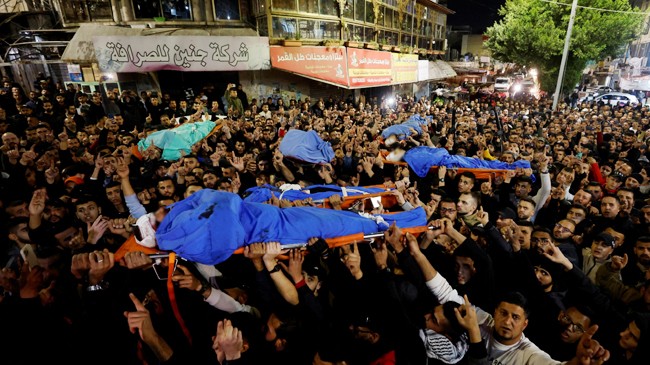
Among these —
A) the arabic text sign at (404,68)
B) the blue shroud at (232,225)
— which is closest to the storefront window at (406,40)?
the arabic text sign at (404,68)

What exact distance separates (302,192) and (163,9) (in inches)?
413

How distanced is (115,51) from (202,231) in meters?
9.29

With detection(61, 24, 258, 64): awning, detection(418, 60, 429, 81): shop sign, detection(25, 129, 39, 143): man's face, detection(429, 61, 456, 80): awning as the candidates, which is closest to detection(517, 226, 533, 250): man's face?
detection(25, 129, 39, 143): man's face

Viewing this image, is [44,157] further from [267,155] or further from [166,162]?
[267,155]

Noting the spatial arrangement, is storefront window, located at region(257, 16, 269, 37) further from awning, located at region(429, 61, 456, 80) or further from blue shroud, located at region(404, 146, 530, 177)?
awning, located at region(429, 61, 456, 80)

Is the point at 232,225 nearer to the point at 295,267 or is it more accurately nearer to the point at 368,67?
the point at 295,267

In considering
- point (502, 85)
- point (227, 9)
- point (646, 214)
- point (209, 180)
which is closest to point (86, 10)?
point (227, 9)

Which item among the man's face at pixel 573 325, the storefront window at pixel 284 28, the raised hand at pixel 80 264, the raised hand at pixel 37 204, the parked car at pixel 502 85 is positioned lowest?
the man's face at pixel 573 325

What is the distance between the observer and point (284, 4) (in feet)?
39.2

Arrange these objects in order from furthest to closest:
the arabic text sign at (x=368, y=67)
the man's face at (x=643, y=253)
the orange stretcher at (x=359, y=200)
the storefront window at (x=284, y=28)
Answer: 1. the arabic text sign at (x=368, y=67)
2. the storefront window at (x=284, y=28)
3. the orange stretcher at (x=359, y=200)
4. the man's face at (x=643, y=253)

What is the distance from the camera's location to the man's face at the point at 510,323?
2043 millimetres

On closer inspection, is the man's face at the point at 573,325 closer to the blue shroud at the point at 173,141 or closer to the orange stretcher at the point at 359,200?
the orange stretcher at the point at 359,200

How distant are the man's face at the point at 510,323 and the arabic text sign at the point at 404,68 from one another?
1678 centimetres

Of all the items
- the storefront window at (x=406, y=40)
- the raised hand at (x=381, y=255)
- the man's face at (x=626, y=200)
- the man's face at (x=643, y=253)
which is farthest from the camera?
the storefront window at (x=406, y=40)
